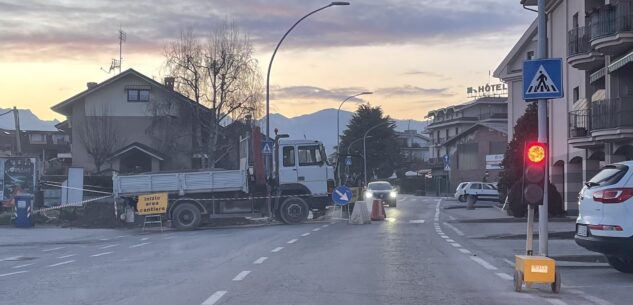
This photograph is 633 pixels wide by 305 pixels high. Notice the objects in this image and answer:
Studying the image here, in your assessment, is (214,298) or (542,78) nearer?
(214,298)

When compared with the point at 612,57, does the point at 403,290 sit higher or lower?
lower

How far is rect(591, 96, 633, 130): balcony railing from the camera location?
2667cm

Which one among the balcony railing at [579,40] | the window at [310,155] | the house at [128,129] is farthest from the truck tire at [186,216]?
the house at [128,129]

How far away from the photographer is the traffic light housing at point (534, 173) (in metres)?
11.3

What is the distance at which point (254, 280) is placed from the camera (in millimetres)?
12328

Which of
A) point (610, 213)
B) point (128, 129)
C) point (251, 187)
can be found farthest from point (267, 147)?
point (128, 129)

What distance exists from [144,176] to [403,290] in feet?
62.2

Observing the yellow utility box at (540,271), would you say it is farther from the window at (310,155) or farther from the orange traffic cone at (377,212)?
the orange traffic cone at (377,212)

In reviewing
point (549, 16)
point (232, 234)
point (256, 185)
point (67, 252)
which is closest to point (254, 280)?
point (67, 252)

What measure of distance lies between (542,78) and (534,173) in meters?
1.95

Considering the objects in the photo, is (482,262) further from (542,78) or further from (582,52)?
(582,52)

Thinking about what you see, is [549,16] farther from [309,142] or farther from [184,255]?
[184,255]

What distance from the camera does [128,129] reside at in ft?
179

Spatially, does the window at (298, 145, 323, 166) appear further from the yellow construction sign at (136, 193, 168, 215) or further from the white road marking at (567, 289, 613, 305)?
the white road marking at (567, 289, 613, 305)
